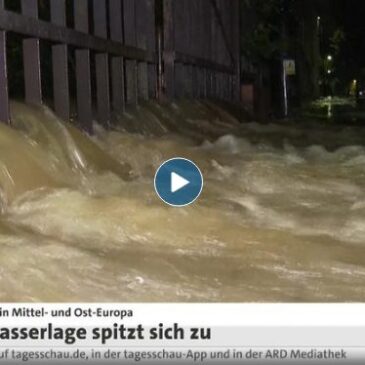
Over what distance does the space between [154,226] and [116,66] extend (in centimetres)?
388

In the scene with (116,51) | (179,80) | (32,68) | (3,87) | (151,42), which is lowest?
(179,80)

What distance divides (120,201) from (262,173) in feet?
6.92

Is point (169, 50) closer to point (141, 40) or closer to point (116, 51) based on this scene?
point (141, 40)

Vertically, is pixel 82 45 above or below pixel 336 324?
above

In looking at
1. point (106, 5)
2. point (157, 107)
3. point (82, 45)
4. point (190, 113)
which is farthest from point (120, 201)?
point (190, 113)

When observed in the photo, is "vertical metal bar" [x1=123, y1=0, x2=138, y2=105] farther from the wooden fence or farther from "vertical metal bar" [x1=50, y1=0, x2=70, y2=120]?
"vertical metal bar" [x1=50, y1=0, x2=70, y2=120]

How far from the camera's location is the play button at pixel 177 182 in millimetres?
3617

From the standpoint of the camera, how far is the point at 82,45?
21.3ft

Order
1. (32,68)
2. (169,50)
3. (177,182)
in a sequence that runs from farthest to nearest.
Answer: (169,50)
(32,68)
(177,182)

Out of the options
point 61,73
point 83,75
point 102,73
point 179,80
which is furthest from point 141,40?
point 61,73

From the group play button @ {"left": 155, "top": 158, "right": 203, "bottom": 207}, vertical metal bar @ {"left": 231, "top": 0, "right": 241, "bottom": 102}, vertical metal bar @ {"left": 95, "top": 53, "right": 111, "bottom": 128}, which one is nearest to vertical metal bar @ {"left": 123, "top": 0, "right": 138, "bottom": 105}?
vertical metal bar @ {"left": 95, "top": 53, "right": 111, "bottom": 128}

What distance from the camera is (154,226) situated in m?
4.04

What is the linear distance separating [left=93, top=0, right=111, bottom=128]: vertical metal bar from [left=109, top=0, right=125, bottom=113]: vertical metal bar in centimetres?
35

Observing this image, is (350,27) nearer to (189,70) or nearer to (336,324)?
(189,70)
